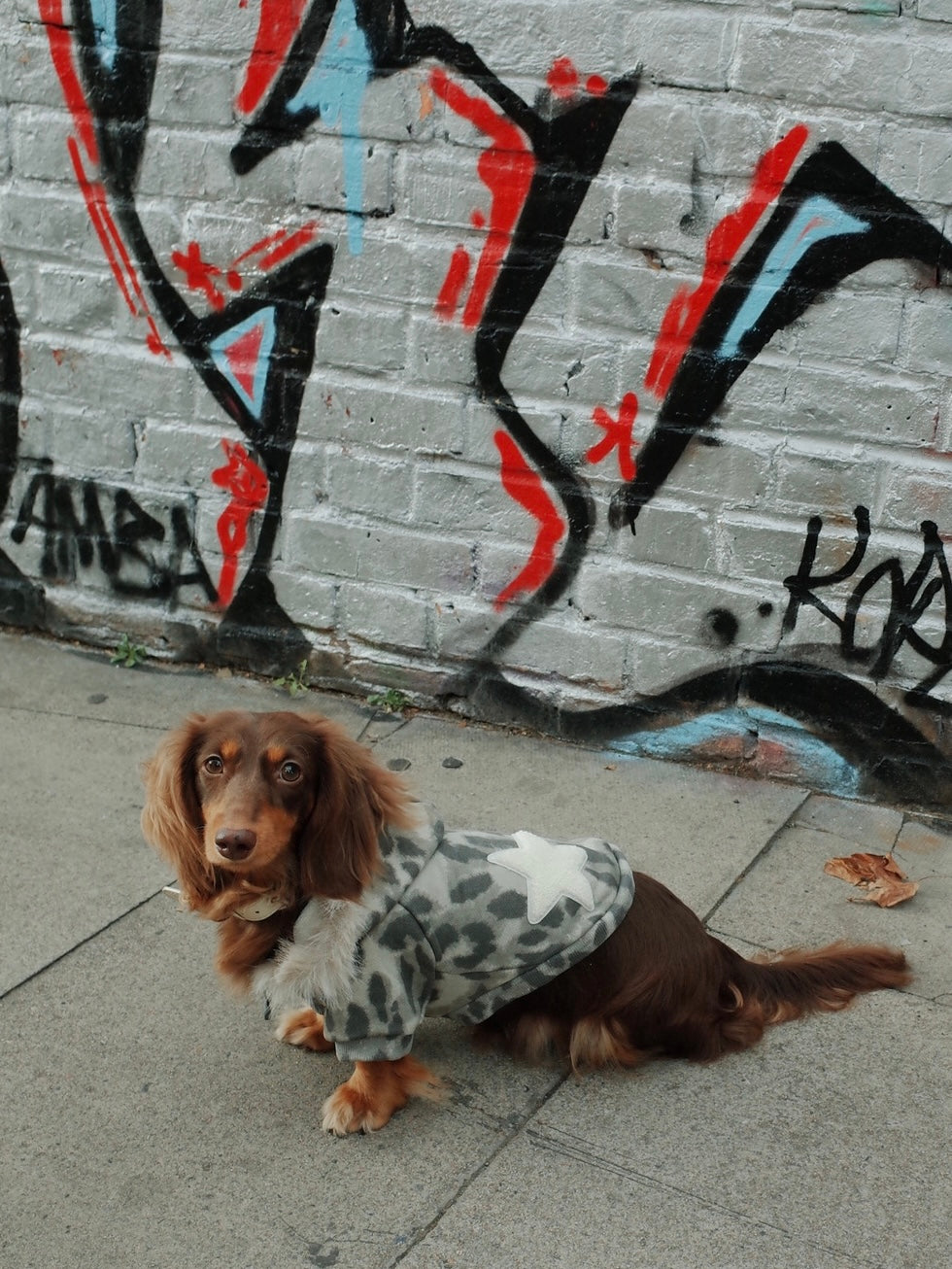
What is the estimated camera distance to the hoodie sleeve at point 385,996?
2805 millimetres

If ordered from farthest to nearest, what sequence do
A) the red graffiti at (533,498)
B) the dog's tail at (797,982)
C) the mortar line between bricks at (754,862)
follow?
the red graffiti at (533,498)
the mortar line between bricks at (754,862)
the dog's tail at (797,982)

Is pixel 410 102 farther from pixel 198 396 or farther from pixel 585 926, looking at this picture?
pixel 585 926

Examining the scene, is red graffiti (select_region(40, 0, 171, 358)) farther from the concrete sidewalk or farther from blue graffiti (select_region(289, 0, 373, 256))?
the concrete sidewalk

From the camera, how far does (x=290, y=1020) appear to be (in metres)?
3.20

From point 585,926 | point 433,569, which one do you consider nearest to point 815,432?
point 433,569

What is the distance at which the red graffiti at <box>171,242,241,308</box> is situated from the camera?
15.2ft

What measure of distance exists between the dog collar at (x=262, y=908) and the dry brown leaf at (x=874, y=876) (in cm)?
170

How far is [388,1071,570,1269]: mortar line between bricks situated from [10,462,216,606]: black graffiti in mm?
2488

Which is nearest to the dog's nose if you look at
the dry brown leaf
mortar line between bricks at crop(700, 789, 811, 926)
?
mortar line between bricks at crop(700, 789, 811, 926)

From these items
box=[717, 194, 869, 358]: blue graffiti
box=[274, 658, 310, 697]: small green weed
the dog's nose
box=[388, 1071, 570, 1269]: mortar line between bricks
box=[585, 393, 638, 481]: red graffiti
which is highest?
box=[717, 194, 869, 358]: blue graffiti

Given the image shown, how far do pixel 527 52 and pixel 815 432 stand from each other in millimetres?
1370

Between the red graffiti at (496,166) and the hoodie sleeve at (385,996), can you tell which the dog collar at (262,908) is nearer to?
the hoodie sleeve at (385,996)

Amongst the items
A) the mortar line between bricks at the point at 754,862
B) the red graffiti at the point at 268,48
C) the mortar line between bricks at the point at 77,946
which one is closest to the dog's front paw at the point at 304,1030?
the mortar line between bricks at the point at 77,946

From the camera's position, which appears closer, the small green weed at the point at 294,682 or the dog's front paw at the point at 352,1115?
the dog's front paw at the point at 352,1115
